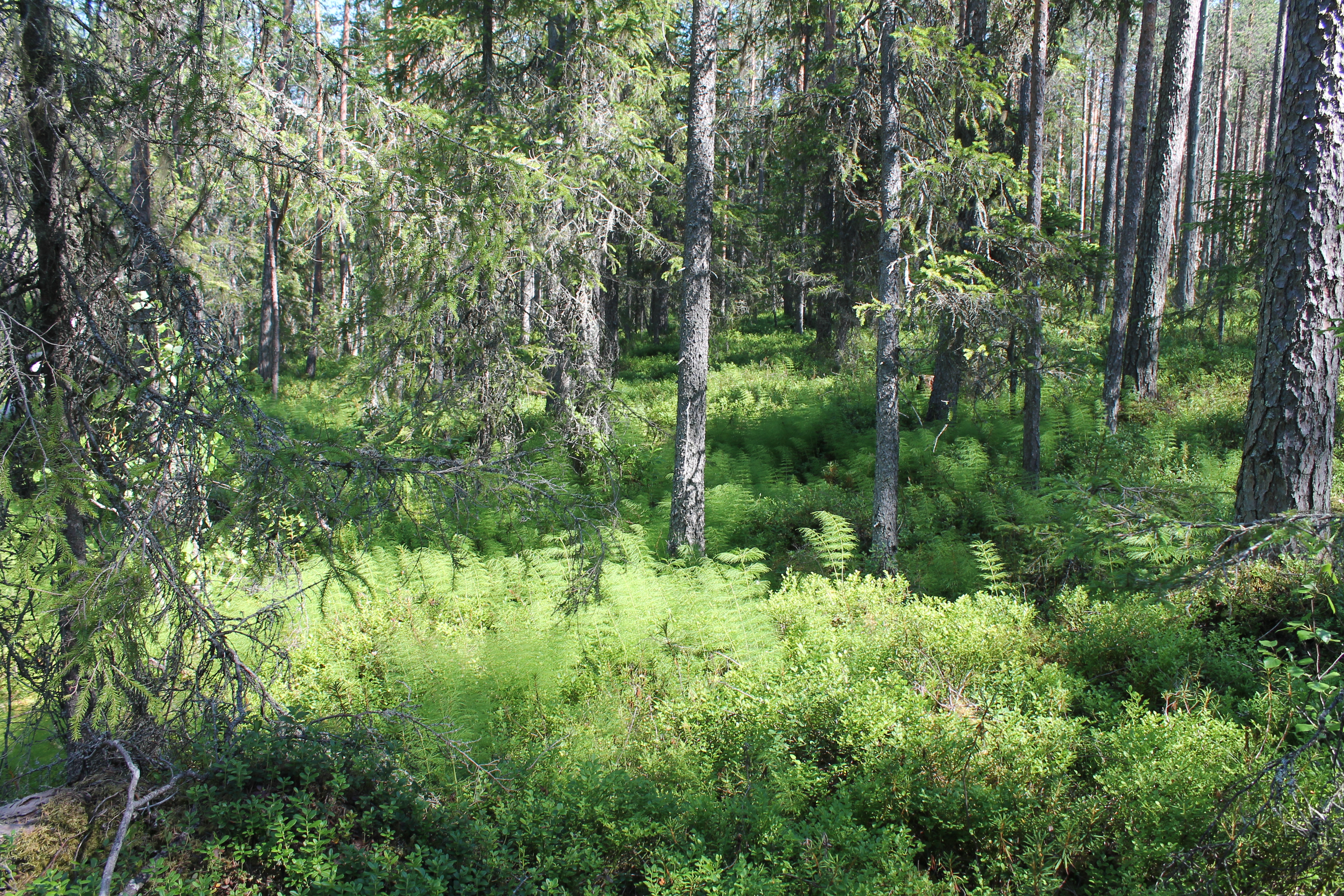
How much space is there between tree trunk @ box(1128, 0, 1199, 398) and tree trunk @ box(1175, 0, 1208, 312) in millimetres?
7193

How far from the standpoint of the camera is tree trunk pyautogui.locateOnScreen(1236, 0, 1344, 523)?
4.87m

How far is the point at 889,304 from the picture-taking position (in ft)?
24.3

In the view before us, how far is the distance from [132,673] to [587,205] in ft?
21.4

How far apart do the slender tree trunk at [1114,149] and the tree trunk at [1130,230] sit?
210cm

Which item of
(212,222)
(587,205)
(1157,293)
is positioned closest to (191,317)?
(587,205)

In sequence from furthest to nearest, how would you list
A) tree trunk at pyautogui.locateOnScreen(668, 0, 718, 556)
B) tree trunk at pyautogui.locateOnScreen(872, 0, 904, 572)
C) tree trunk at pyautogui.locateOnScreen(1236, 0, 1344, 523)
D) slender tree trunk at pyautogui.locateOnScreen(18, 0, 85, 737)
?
tree trunk at pyautogui.locateOnScreen(668, 0, 718, 556), tree trunk at pyautogui.locateOnScreen(872, 0, 904, 572), tree trunk at pyautogui.locateOnScreen(1236, 0, 1344, 523), slender tree trunk at pyautogui.locateOnScreen(18, 0, 85, 737)

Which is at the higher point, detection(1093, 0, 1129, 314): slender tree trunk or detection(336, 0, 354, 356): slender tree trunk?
detection(1093, 0, 1129, 314): slender tree trunk

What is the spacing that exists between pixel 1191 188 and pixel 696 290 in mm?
20063

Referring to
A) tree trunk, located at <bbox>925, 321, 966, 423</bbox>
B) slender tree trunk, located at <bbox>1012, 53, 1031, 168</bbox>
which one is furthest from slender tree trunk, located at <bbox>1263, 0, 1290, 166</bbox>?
tree trunk, located at <bbox>925, 321, 966, 423</bbox>

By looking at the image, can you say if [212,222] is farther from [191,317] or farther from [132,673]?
[132,673]

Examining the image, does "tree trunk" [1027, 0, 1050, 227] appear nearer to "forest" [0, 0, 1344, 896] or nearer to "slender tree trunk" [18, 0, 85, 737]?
"forest" [0, 0, 1344, 896]

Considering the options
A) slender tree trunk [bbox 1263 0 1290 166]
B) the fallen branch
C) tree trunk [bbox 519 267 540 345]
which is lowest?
the fallen branch

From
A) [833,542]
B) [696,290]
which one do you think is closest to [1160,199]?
[696,290]

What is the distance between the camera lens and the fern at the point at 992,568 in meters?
6.60
